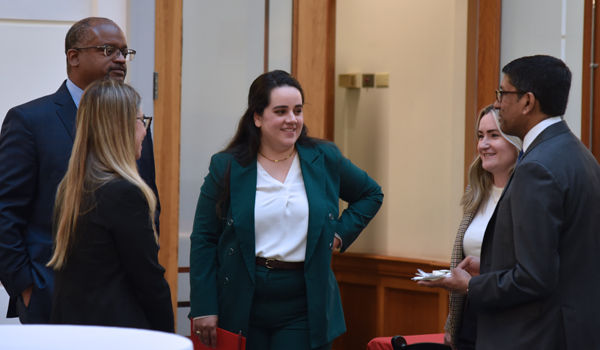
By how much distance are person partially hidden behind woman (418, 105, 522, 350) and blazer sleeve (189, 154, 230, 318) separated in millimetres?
1025

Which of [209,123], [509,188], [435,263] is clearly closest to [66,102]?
[209,123]

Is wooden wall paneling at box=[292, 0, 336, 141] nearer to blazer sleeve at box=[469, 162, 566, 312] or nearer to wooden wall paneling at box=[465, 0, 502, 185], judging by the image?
wooden wall paneling at box=[465, 0, 502, 185]

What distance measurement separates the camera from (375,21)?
530cm

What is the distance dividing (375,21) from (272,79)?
8.69 feet

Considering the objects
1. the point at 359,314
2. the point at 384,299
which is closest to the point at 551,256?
the point at 384,299

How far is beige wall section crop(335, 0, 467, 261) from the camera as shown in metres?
4.83

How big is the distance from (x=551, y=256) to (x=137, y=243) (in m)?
1.21

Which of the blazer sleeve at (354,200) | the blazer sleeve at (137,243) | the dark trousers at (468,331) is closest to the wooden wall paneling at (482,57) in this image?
the blazer sleeve at (354,200)

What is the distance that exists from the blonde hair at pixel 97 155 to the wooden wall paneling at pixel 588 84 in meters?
2.91

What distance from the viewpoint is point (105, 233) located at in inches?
77.6

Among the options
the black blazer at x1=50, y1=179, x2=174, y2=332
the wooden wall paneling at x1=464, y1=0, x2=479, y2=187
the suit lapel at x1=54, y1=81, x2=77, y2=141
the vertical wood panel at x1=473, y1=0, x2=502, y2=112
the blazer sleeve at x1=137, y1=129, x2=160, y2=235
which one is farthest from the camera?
the wooden wall paneling at x1=464, y1=0, x2=479, y2=187

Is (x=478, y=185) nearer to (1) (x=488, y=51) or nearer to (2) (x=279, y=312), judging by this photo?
(2) (x=279, y=312)

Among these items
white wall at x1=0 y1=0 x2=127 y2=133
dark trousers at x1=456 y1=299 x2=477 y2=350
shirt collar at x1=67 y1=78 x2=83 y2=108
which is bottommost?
dark trousers at x1=456 y1=299 x2=477 y2=350

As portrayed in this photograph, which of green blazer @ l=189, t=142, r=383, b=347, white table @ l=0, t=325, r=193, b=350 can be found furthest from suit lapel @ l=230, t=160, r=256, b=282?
white table @ l=0, t=325, r=193, b=350
